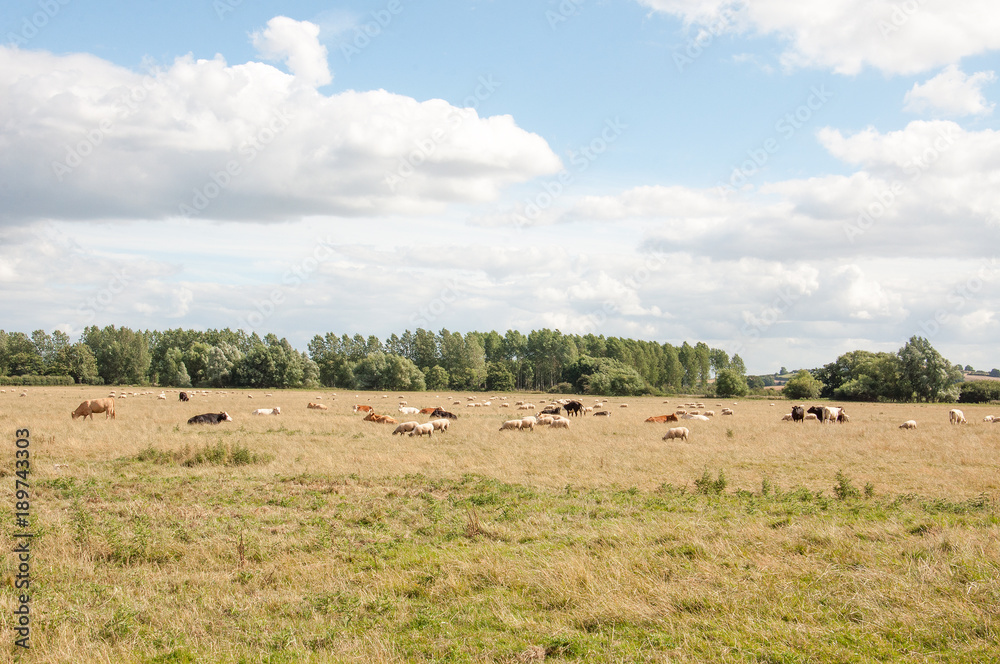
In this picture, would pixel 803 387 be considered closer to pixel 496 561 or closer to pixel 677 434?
pixel 677 434

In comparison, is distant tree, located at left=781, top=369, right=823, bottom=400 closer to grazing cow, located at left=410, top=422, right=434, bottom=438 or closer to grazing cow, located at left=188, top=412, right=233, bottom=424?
grazing cow, located at left=410, top=422, right=434, bottom=438

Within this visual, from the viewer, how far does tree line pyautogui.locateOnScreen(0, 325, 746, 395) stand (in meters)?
95.8

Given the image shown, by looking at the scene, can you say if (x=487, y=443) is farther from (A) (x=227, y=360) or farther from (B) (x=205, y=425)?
(A) (x=227, y=360)

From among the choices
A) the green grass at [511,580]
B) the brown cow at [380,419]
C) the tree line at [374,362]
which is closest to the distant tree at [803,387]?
the tree line at [374,362]

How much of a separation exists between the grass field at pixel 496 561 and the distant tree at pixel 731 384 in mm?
74174

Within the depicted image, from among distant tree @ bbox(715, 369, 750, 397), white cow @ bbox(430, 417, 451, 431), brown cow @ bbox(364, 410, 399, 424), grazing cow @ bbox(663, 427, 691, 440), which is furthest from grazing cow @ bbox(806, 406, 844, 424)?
distant tree @ bbox(715, 369, 750, 397)

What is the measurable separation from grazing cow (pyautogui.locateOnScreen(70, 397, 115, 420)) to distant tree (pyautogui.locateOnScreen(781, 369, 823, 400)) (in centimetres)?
7920

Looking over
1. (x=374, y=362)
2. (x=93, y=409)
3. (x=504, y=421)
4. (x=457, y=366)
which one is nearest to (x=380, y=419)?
(x=504, y=421)

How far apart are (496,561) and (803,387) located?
8390 cm

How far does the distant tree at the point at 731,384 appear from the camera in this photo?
88.5 m

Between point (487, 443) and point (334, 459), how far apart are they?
641 centimetres

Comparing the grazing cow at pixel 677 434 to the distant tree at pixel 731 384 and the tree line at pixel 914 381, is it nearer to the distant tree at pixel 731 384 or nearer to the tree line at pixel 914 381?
the tree line at pixel 914 381

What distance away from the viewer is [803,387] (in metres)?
81.3

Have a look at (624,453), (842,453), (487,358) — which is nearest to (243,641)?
(624,453)
